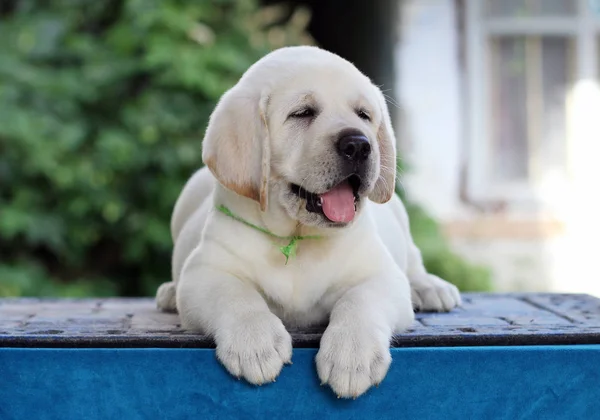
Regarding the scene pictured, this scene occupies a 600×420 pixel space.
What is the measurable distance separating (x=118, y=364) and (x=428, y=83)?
17.3 ft

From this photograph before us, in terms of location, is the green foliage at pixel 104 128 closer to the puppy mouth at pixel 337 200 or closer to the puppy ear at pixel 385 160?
the puppy ear at pixel 385 160

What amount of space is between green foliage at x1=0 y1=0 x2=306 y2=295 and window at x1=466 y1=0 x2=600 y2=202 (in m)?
2.04

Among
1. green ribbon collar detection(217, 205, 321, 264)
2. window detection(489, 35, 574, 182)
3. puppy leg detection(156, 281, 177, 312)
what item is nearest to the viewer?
green ribbon collar detection(217, 205, 321, 264)

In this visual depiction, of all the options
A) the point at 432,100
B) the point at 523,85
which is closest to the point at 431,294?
the point at 432,100

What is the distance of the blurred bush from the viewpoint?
17.4 feet

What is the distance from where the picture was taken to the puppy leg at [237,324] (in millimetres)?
1983

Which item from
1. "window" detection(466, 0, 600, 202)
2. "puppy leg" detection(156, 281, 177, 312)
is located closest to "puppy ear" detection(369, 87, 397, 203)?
A: "puppy leg" detection(156, 281, 177, 312)

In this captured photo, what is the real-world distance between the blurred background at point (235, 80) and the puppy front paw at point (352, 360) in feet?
11.0

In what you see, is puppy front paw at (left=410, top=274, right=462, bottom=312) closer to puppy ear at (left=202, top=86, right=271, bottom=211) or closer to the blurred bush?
puppy ear at (left=202, top=86, right=271, bottom=211)

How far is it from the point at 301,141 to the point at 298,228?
0.26 metres

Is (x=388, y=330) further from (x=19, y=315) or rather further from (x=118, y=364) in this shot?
(x=19, y=315)

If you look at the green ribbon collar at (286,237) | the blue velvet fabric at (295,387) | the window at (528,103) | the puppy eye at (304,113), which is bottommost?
the window at (528,103)

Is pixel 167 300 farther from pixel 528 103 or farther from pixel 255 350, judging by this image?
pixel 528 103

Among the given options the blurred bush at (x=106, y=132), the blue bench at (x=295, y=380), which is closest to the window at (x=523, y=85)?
the blurred bush at (x=106, y=132)
